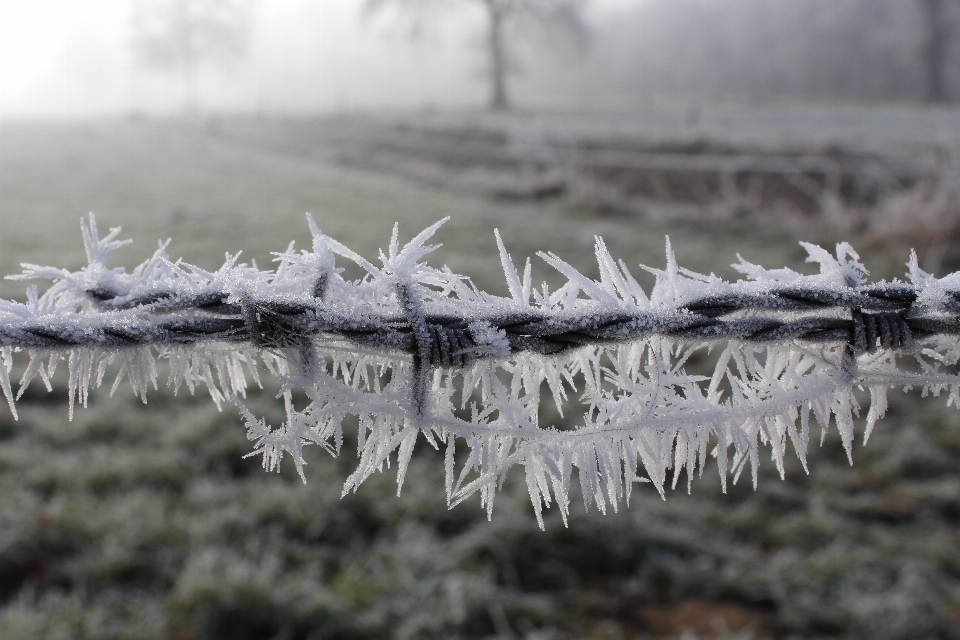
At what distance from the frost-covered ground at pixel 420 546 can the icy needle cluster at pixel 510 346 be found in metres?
1.59

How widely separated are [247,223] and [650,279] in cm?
547

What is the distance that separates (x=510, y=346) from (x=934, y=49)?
4088 centimetres

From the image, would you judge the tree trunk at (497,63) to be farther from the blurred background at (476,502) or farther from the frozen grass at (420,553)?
the frozen grass at (420,553)

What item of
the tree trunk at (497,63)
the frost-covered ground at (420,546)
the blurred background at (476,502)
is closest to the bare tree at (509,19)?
the tree trunk at (497,63)

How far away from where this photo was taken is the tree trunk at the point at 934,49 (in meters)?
31.7

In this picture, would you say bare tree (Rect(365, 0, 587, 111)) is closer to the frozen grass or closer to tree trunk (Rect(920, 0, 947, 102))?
tree trunk (Rect(920, 0, 947, 102))

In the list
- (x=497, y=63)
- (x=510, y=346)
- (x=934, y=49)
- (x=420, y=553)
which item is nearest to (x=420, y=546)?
(x=420, y=553)

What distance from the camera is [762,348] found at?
0.93 metres

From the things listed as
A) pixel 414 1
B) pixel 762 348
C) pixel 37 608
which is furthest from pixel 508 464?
pixel 414 1

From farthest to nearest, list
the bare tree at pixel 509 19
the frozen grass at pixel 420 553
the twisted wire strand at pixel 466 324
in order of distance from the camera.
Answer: the bare tree at pixel 509 19 → the frozen grass at pixel 420 553 → the twisted wire strand at pixel 466 324

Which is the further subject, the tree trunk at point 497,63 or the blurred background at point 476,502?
the tree trunk at point 497,63

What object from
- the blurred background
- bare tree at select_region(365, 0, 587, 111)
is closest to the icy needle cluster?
the blurred background

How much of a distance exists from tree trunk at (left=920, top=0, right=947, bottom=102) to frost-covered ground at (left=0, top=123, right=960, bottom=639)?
36.1 m

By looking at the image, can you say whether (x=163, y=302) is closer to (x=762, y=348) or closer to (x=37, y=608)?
(x=762, y=348)
